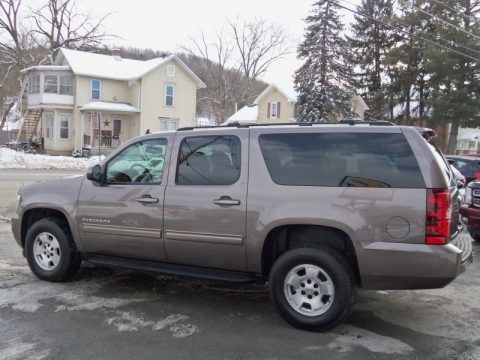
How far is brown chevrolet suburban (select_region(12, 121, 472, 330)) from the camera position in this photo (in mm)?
4184

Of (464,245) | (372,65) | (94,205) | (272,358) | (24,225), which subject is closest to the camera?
(272,358)

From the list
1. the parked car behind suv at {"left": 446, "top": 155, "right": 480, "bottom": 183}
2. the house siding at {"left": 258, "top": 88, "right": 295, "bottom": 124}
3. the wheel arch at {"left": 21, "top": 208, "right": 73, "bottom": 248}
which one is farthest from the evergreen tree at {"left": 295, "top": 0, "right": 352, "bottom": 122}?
the wheel arch at {"left": 21, "top": 208, "right": 73, "bottom": 248}

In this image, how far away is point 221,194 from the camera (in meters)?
4.80

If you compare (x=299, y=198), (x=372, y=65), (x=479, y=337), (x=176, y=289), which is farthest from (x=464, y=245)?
(x=372, y=65)

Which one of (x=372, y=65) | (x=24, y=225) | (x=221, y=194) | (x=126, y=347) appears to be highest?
(x=372, y=65)

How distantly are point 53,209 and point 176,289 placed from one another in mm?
1692

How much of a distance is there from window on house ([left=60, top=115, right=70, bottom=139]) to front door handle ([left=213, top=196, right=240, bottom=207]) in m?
34.2

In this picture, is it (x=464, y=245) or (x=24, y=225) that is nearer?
(x=464, y=245)

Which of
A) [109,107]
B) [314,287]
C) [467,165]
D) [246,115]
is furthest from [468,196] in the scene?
[246,115]

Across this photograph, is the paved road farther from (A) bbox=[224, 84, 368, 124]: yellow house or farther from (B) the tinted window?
(A) bbox=[224, 84, 368, 124]: yellow house

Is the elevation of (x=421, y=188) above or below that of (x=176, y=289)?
above

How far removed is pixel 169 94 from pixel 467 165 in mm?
29251

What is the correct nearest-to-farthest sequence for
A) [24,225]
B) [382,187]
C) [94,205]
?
[382,187]
[94,205]
[24,225]

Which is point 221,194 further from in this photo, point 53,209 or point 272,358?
point 53,209
